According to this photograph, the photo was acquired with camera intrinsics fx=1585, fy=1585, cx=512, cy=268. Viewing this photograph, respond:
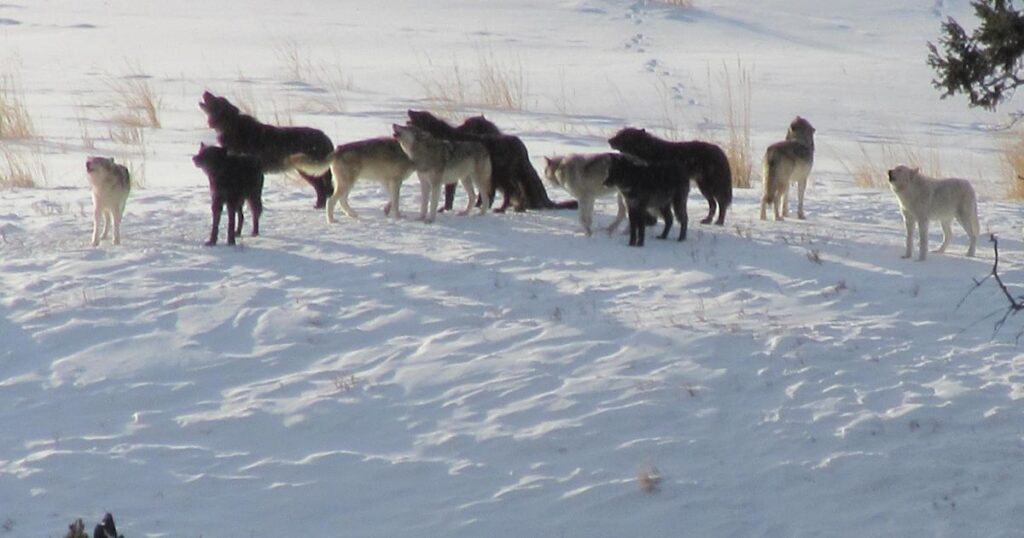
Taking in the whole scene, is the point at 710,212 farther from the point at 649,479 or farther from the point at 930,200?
Answer: the point at 649,479

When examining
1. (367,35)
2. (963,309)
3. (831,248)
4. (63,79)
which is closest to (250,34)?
(367,35)

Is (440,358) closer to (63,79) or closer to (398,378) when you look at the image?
(398,378)

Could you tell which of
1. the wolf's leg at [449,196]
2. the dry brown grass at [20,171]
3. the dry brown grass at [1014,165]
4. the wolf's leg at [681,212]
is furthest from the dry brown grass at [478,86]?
the wolf's leg at [681,212]

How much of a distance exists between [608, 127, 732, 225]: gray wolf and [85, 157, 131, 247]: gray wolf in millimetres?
4045

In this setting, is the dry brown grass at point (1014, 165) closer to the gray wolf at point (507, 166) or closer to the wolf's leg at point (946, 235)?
the wolf's leg at point (946, 235)

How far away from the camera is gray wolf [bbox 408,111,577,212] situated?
44.9 ft

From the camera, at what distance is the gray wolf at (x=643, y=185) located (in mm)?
12180

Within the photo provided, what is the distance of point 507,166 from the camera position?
1370 centimetres

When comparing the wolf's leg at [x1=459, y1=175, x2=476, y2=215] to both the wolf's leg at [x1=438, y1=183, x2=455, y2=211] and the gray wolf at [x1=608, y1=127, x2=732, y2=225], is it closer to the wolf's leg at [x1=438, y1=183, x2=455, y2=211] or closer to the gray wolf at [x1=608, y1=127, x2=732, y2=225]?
the wolf's leg at [x1=438, y1=183, x2=455, y2=211]

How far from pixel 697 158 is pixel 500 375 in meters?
4.06

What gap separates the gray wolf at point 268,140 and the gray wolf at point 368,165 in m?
0.45

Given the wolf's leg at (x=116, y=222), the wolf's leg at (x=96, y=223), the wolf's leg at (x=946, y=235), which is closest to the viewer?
the wolf's leg at (x=946, y=235)

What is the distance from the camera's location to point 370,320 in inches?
421

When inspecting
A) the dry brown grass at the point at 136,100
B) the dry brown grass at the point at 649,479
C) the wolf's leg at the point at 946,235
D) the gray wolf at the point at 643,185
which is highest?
the dry brown grass at the point at 136,100
